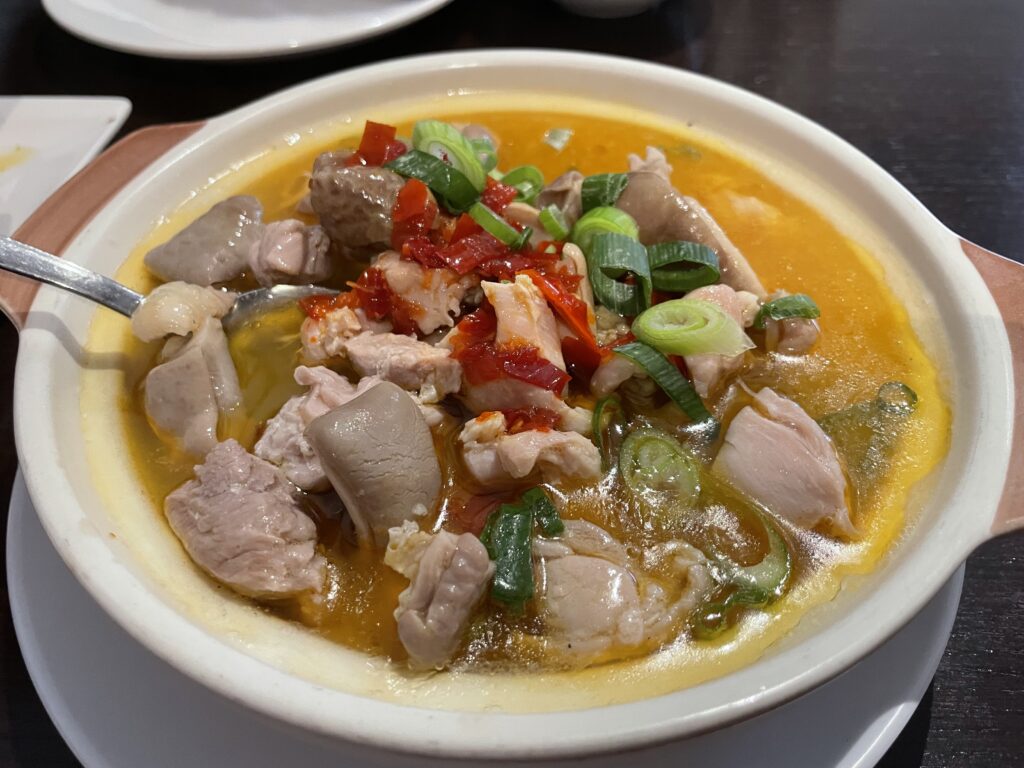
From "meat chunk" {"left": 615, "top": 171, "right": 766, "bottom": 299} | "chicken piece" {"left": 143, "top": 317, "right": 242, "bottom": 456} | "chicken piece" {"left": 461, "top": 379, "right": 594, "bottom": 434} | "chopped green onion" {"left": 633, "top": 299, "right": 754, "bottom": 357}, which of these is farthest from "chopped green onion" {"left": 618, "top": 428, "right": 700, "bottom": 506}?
"chicken piece" {"left": 143, "top": 317, "right": 242, "bottom": 456}

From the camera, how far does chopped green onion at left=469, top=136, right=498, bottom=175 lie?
244 centimetres

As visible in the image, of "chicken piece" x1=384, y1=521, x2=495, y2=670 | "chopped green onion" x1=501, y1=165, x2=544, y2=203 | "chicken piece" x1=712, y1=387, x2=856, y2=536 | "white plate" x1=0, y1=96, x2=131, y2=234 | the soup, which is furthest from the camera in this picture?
"white plate" x1=0, y1=96, x2=131, y2=234

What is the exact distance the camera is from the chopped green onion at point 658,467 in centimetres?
173

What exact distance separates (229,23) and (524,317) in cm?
277

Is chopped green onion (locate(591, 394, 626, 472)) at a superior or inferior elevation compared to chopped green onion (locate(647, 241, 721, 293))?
inferior

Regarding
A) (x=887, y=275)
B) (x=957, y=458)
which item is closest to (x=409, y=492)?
(x=957, y=458)

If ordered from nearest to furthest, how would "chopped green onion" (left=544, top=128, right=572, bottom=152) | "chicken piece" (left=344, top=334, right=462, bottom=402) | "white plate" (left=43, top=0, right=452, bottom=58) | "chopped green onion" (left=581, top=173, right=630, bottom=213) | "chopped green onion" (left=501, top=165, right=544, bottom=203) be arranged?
"chicken piece" (left=344, top=334, right=462, bottom=402), "chopped green onion" (left=581, top=173, right=630, bottom=213), "chopped green onion" (left=501, top=165, right=544, bottom=203), "chopped green onion" (left=544, top=128, right=572, bottom=152), "white plate" (left=43, top=0, right=452, bottom=58)

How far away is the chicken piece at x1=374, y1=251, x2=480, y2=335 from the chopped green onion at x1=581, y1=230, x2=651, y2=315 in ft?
1.15

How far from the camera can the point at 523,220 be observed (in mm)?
2221

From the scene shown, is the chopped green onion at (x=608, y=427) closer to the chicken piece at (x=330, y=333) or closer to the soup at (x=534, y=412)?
→ the soup at (x=534, y=412)

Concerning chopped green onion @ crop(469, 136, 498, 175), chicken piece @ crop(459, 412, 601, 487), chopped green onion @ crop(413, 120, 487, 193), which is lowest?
chicken piece @ crop(459, 412, 601, 487)

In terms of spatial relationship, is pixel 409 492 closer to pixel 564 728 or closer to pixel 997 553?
pixel 564 728

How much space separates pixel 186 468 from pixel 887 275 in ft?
6.80

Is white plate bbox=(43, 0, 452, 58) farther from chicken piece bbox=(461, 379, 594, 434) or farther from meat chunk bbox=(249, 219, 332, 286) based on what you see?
chicken piece bbox=(461, 379, 594, 434)
